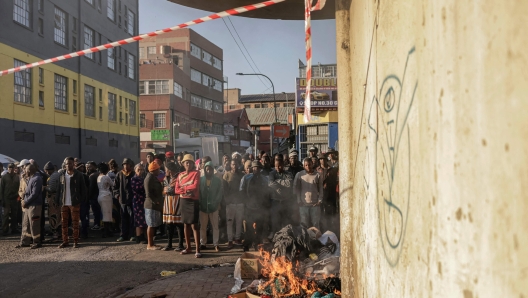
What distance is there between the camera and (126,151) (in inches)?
1478

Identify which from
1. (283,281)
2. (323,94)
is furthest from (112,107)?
(283,281)

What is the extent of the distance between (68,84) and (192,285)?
2494 cm

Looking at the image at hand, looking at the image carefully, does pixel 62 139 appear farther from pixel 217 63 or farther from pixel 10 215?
pixel 217 63

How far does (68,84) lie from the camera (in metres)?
28.5

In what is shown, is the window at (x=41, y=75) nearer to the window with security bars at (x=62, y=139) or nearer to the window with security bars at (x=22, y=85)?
the window with security bars at (x=22, y=85)

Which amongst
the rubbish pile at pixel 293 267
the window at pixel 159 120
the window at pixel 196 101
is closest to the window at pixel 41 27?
the rubbish pile at pixel 293 267

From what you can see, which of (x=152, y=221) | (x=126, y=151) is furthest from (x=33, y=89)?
(x=152, y=221)

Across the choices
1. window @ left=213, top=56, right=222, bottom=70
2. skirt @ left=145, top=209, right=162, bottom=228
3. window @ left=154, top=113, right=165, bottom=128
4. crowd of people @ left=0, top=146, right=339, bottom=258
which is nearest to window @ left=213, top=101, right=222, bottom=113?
window @ left=213, top=56, right=222, bottom=70

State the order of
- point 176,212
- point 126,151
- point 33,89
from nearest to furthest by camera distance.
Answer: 1. point 176,212
2. point 33,89
3. point 126,151

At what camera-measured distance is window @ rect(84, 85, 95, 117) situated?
3091 centimetres

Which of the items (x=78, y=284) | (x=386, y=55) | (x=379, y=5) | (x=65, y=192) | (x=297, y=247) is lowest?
(x=78, y=284)

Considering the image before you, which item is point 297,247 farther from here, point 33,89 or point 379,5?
point 33,89

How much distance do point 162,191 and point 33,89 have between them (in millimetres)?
17987

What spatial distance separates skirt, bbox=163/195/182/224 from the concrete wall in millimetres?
6149
